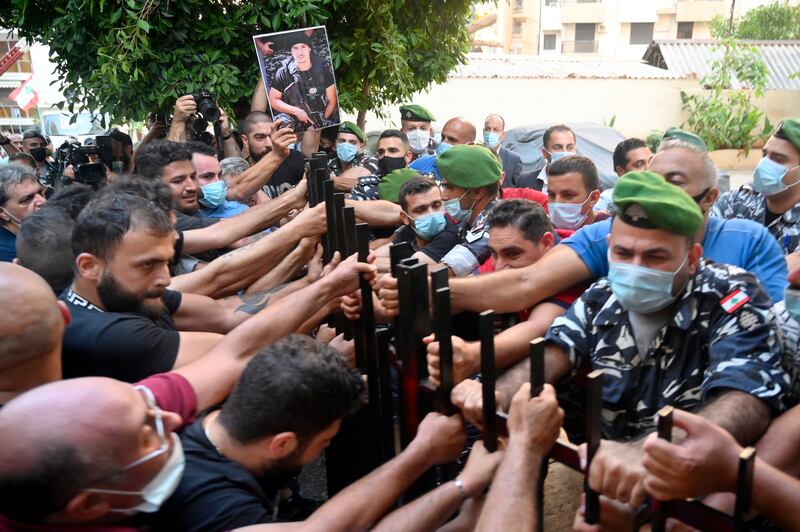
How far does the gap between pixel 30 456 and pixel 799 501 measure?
62.4 inches

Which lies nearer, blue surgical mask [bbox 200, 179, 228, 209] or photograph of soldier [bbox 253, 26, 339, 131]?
blue surgical mask [bbox 200, 179, 228, 209]

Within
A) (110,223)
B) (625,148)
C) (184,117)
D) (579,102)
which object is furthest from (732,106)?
(110,223)

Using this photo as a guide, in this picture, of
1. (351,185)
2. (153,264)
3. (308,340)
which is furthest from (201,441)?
(351,185)

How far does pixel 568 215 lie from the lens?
13.3 feet

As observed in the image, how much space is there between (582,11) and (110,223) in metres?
39.2

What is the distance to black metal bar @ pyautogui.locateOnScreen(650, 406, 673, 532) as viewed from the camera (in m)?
1.29

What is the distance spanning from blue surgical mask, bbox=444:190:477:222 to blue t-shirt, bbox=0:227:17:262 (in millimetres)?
2802

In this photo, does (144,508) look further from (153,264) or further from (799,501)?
(799,501)

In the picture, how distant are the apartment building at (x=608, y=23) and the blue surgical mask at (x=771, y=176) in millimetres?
32368

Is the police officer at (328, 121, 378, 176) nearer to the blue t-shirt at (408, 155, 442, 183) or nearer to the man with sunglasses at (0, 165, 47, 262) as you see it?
the blue t-shirt at (408, 155, 442, 183)

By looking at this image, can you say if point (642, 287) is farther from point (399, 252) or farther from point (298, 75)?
point (298, 75)

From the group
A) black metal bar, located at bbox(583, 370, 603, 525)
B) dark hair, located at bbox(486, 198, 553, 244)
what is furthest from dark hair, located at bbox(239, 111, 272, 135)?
black metal bar, located at bbox(583, 370, 603, 525)

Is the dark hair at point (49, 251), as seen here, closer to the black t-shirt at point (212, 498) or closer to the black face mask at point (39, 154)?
the black t-shirt at point (212, 498)

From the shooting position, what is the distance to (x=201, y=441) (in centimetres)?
175
